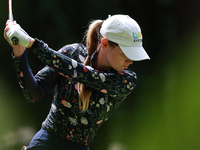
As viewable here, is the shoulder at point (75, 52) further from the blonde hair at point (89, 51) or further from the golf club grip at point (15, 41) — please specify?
the golf club grip at point (15, 41)

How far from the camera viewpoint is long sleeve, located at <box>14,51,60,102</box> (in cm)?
121

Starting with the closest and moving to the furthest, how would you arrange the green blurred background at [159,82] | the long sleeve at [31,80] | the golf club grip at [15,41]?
the golf club grip at [15,41] → the long sleeve at [31,80] → the green blurred background at [159,82]

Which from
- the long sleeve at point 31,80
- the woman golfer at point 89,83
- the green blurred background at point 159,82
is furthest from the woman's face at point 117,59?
the green blurred background at point 159,82

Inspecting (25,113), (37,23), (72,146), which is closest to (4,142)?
(25,113)

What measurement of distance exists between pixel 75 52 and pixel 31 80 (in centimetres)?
23

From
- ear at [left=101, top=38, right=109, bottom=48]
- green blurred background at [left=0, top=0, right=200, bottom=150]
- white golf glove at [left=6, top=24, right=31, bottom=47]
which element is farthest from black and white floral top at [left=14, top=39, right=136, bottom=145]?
green blurred background at [left=0, top=0, right=200, bottom=150]

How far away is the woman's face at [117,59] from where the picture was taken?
1305 mm

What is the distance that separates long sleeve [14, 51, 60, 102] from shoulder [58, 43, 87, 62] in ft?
0.33

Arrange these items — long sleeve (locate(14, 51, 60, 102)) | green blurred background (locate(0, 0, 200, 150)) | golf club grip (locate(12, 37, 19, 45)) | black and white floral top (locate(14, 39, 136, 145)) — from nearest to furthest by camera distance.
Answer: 1. golf club grip (locate(12, 37, 19, 45))
2. long sleeve (locate(14, 51, 60, 102))
3. black and white floral top (locate(14, 39, 136, 145))
4. green blurred background (locate(0, 0, 200, 150))

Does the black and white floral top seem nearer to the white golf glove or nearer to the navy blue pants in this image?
the navy blue pants

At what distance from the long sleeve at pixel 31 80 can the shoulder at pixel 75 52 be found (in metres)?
0.10

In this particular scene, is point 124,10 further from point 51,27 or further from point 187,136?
point 187,136

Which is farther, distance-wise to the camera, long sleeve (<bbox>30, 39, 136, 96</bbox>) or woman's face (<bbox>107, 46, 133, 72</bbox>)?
woman's face (<bbox>107, 46, 133, 72</bbox>)

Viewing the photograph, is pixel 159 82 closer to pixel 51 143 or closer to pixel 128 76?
pixel 128 76
